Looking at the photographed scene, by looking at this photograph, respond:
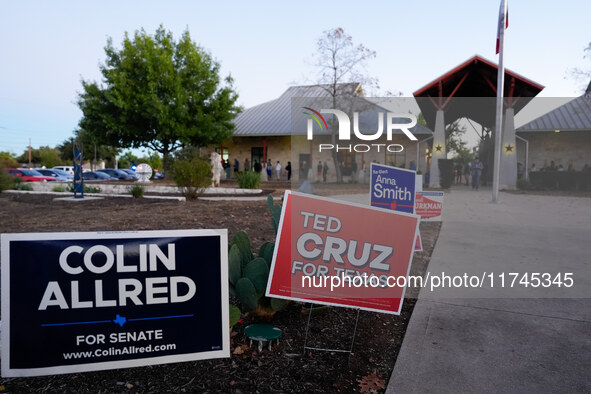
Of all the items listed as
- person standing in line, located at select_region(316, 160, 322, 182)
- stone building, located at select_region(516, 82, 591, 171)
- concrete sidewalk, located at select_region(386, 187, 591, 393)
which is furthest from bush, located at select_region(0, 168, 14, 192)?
stone building, located at select_region(516, 82, 591, 171)

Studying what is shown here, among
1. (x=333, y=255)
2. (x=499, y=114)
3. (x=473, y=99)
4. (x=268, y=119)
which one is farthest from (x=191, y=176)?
(x=268, y=119)

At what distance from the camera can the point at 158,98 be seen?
26.5 m

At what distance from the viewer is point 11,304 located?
7.20ft

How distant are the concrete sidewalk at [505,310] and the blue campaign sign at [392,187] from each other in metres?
0.88

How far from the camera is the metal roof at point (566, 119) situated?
509 cm

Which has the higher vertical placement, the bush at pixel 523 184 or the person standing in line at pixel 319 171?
the person standing in line at pixel 319 171

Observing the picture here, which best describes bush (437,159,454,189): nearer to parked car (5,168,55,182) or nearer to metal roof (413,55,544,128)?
metal roof (413,55,544,128)

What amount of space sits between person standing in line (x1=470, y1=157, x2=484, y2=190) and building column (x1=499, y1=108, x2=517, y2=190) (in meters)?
0.33

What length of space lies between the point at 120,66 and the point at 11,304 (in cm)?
2869

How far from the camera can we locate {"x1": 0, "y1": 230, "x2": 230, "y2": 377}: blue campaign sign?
221 cm

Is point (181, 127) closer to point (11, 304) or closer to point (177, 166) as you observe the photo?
point (177, 166)

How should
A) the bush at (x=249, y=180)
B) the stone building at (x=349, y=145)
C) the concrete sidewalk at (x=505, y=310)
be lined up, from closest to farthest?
1. the concrete sidewalk at (x=505, y=310)
2. the stone building at (x=349, y=145)
3. the bush at (x=249, y=180)

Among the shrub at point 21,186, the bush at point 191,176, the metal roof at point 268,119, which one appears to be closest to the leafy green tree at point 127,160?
the metal roof at point 268,119

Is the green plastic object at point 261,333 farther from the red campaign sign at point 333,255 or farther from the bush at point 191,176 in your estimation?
the bush at point 191,176
